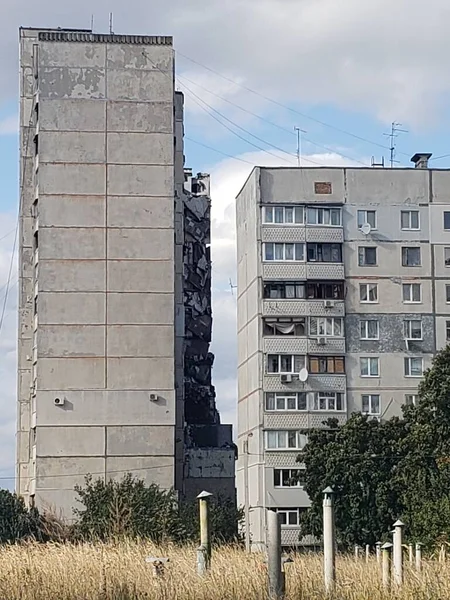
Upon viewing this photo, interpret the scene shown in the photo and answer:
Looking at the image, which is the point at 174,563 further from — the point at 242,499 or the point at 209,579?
the point at 242,499

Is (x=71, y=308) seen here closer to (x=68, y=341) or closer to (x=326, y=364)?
(x=68, y=341)

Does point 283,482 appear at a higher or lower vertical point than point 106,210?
lower

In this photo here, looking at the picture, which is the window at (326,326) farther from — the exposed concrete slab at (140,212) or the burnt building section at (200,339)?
the burnt building section at (200,339)

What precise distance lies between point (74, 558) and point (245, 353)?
43.7 m

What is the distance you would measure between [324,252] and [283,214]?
265 centimetres

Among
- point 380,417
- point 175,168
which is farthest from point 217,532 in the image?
point 175,168

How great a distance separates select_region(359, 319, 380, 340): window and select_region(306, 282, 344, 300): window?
5.24ft

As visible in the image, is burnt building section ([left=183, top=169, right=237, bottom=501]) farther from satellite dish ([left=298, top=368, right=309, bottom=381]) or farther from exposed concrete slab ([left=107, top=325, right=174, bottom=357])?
satellite dish ([left=298, top=368, right=309, bottom=381])

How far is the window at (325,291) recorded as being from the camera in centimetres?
5594

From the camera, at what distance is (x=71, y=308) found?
5450 centimetres

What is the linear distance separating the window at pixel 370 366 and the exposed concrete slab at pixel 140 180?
1194cm

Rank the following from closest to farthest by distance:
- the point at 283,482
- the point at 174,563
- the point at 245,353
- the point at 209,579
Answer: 1. the point at 209,579
2. the point at 174,563
3. the point at 283,482
4. the point at 245,353

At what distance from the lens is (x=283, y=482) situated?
5378cm

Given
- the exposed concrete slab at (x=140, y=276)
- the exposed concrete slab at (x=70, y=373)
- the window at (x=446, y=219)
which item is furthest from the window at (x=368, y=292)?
the exposed concrete slab at (x=70, y=373)
